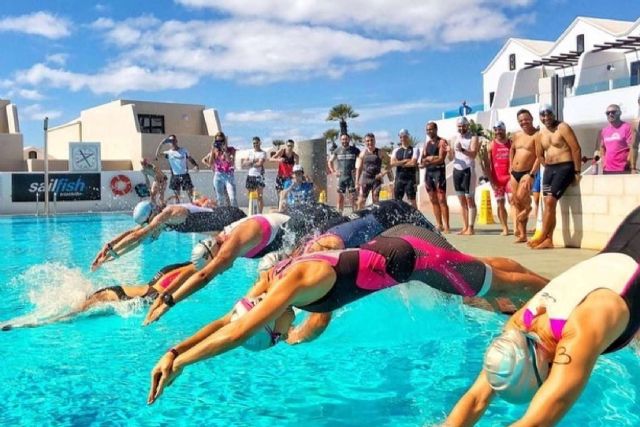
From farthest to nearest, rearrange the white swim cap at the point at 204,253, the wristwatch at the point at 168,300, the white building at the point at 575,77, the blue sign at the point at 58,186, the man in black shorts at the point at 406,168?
1. the white building at the point at 575,77
2. the blue sign at the point at 58,186
3. the man in black shorts at the point at 406,168
4. the white swim cap at the point at 204,253
5. the wristwatch at the point at 168,300

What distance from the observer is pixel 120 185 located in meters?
24.0

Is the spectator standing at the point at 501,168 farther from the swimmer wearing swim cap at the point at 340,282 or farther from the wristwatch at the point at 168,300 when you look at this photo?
the wristwatch at the point at 168,300

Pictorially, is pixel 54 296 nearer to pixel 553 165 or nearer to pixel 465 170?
pixel 553 165

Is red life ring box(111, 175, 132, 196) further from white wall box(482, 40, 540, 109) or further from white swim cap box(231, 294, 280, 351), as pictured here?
white wall box(482, 40, 540, 109)

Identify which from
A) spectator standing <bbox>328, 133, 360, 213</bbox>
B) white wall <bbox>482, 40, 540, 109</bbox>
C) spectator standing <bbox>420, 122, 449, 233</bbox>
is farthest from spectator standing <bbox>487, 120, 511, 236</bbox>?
white wall <bbox>482, 40, 540, 109</bbox>

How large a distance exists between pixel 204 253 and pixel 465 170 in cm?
620

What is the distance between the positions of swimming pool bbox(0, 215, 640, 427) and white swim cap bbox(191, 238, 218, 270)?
0.71m

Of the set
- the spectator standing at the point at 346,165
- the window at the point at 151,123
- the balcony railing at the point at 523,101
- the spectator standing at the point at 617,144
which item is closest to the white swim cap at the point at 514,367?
the spectator standing at the point at 617,144

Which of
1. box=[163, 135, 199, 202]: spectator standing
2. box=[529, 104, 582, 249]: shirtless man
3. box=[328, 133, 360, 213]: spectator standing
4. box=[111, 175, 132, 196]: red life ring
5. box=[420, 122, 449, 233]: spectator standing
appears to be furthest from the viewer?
box=[111, 175, 132, 196]: red life ring

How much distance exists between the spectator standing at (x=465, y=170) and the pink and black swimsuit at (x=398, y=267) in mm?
6083

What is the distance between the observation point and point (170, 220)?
598cm

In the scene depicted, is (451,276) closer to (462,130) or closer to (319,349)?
(319,349)

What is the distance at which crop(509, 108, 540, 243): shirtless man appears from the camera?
29.0 ft

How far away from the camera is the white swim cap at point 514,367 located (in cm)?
213
